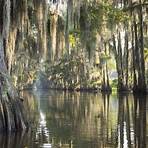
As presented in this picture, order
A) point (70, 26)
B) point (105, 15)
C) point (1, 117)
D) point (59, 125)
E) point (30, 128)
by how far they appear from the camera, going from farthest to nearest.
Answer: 1. point (105, 15)
2. point (70, 26)
3. point (59, 125)
4. point (30, 128)
5. point (1, 117)

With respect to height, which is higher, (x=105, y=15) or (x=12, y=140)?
(x=105, y=15)

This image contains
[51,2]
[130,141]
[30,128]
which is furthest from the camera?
[51,2]

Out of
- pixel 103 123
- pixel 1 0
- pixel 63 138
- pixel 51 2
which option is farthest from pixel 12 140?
pixel 51 2

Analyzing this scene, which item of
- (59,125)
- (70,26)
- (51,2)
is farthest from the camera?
(70,26)

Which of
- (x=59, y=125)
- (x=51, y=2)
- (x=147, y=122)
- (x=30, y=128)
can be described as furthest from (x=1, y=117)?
(x=51, y=2)

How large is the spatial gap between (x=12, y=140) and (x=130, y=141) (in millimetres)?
2530

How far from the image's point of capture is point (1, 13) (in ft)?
46.0

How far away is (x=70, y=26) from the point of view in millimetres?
21391

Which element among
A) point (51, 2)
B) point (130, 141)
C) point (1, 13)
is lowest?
point (130, 141)

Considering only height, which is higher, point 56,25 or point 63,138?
point 56,25

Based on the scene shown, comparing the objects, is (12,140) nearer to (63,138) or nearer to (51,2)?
(63,138)

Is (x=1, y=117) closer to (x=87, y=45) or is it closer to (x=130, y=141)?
(x=130, y=141)

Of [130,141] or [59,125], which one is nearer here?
[130,141]

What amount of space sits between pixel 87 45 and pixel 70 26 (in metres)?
3.51
